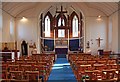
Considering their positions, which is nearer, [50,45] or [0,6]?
[0,6]

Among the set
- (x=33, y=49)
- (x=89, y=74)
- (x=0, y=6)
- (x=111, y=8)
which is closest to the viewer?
(x=89, y=74)

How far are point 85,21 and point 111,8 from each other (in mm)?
4494

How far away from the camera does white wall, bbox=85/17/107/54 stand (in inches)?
1174

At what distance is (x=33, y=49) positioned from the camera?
94.6ft

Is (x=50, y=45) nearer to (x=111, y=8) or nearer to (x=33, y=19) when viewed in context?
(x=33, y=19)

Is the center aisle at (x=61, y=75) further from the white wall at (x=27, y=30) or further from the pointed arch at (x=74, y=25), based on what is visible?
the pointed arch at (x=74, y=25)

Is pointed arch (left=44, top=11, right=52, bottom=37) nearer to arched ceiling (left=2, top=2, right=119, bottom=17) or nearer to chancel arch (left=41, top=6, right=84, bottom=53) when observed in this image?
chancel arch (left=41, top=6, right=84, bottom=53)

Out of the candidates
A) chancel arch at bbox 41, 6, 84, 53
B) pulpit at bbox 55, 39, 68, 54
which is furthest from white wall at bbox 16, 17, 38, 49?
pulpit at bbox 55, 39, 68, 54

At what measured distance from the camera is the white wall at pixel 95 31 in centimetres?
2983

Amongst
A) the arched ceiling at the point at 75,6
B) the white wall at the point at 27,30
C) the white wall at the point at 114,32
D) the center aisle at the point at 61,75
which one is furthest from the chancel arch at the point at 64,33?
the center aisle at the point at 61,75

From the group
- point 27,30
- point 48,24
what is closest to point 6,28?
point 27,30

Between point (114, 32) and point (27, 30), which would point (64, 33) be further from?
point (114, 32)

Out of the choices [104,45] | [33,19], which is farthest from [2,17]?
[104,45]

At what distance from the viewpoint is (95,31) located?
Answer: 99.0ft
